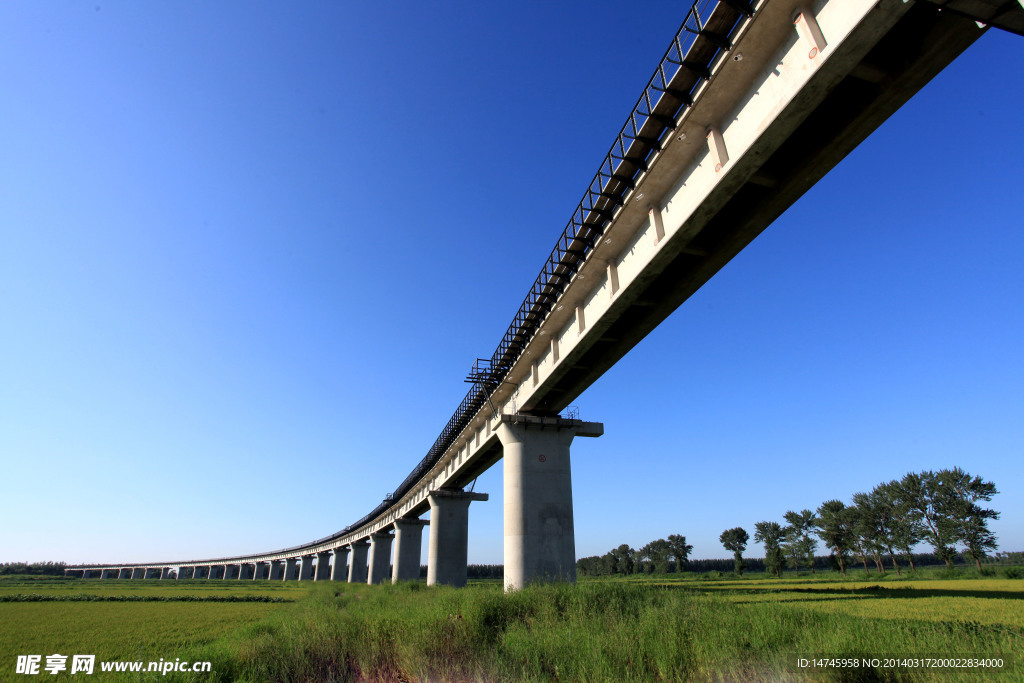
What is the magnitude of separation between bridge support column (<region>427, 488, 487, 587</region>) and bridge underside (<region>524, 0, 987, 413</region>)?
25.6 m

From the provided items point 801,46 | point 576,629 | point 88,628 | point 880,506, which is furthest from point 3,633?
point 880,506

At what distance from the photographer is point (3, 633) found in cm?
1947

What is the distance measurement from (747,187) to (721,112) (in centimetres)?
186

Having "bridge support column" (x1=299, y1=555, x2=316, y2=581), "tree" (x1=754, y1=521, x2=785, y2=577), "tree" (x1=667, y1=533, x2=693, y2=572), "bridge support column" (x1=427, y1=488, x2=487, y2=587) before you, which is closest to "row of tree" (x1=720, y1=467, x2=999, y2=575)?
"tree" (x1=754, y1=521, x2=785, y2=577)

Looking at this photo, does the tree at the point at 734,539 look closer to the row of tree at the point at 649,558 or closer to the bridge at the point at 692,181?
the row of tree at the point at 649,558

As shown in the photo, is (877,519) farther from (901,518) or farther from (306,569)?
(306,569)

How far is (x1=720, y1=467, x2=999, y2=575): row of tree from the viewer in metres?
66.5

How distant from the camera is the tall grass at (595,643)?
22.9 ft

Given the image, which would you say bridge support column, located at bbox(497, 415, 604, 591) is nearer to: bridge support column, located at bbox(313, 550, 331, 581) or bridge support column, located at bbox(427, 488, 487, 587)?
bridge support column, located at bbox(427, 488, 487, 587)

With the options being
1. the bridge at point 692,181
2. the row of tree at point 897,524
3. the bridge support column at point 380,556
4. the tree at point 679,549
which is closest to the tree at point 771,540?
the row of tree at point 897,524

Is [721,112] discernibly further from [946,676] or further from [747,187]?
[946,676]

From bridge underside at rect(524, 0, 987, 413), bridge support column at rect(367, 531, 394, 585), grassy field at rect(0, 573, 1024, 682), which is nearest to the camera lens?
grassy field at rect(0, 573, 1024, 682)

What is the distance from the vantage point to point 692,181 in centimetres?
1033

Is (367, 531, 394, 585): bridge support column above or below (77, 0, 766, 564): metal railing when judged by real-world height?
below
